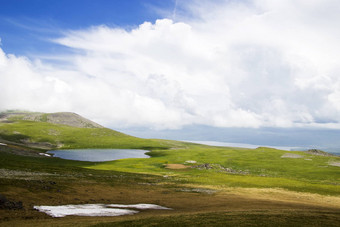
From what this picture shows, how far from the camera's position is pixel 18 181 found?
42.2m

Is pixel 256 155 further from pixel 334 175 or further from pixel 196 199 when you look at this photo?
pixel 196 199

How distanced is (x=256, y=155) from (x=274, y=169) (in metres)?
41.0

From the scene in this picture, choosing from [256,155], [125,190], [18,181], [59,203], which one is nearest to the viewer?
[59,203]

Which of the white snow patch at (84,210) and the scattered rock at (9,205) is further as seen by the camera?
the white snow patch at (84,210)

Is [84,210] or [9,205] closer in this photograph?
[9,205]

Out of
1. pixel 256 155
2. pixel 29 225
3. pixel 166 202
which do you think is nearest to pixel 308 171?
pixel 256 155

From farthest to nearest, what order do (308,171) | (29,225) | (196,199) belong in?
(308,171) → (196,199) → (29,225)

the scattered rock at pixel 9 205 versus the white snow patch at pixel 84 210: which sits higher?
the scattered rock at pixel 9 205

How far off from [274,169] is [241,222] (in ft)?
299

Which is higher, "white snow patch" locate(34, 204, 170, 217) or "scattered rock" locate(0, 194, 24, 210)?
"scattered rock" locate(0, 194, 24, 210)

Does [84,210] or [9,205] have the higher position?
[9,205]

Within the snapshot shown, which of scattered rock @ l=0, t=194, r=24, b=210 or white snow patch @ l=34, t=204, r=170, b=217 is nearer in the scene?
scattered rock @ l=0, t=194, r=24, b=210

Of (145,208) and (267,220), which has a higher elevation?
(267,220)

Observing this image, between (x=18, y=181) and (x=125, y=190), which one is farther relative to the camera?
(x=125, y=190)
